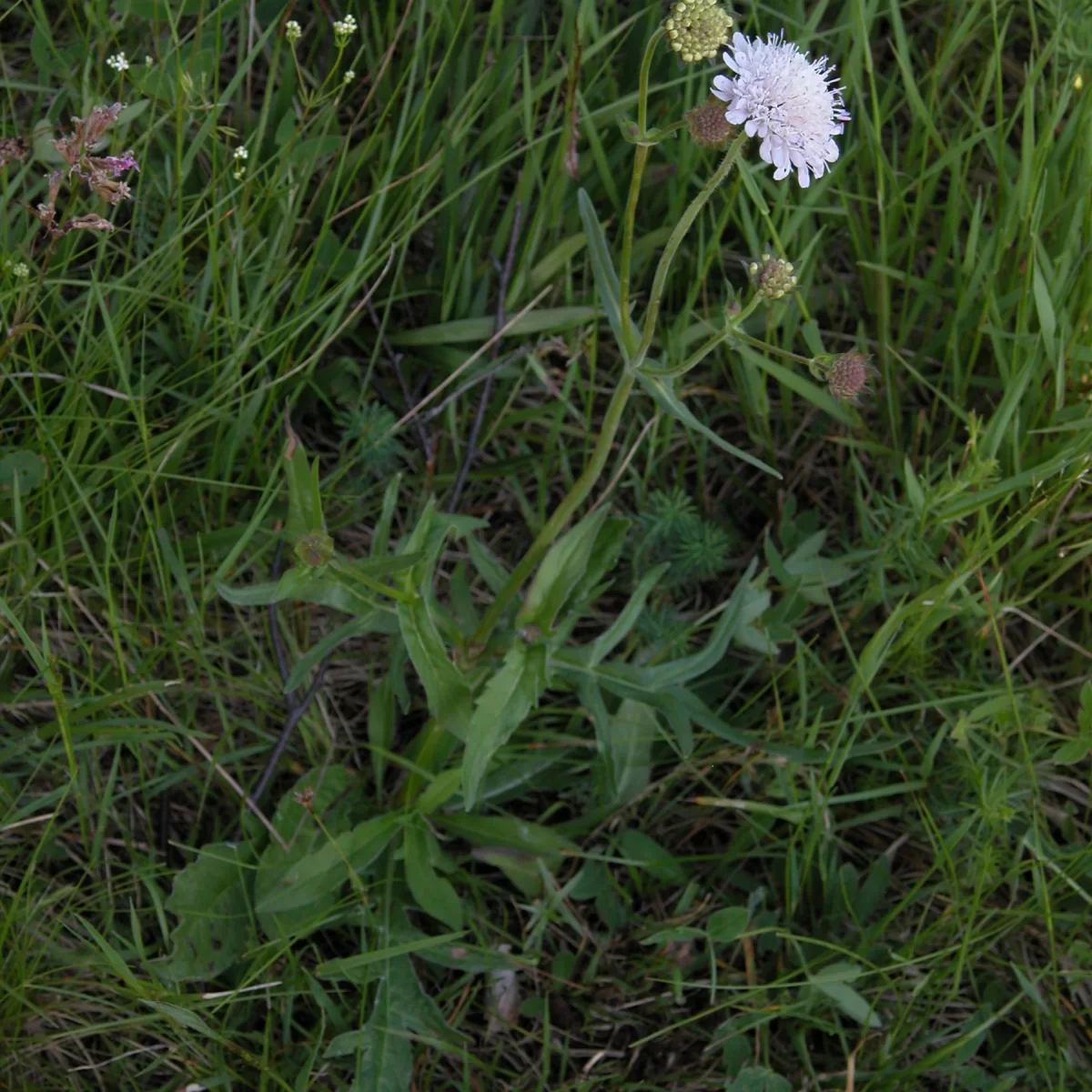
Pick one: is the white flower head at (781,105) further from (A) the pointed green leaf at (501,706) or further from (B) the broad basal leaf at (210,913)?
(B) the broad basal leaf at (210,913)

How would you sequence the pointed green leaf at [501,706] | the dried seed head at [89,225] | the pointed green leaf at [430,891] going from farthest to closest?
the pointed green leaf at [430,891] < the pointed green leaf at [501,706] < the dried seed head at [89,225]

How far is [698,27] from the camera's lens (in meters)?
1.72

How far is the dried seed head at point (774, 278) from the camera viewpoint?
1810mm

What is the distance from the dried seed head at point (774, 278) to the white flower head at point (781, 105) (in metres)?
0.13

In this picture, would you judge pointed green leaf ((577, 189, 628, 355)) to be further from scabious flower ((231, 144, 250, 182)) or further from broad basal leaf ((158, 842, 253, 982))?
broad basal leaf ((158, 842, 253, 982))

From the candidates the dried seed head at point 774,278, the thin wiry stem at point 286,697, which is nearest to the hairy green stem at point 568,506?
the dried seed head at point 774,278

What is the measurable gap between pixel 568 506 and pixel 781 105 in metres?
0.82

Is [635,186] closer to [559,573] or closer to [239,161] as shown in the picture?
[559,573]

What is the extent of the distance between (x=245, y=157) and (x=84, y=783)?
4.54 feet

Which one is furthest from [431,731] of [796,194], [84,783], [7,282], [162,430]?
[796,194]

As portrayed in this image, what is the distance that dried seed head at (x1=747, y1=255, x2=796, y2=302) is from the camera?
1.81 metres

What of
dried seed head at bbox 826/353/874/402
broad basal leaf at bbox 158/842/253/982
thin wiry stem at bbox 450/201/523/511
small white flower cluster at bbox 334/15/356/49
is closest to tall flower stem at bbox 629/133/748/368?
dried seed head at bbox 826/353/874/402

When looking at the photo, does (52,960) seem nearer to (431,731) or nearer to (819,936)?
(431,731)

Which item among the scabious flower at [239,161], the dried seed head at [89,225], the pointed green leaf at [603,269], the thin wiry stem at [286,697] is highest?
the pointed green leaf at [603,269]
